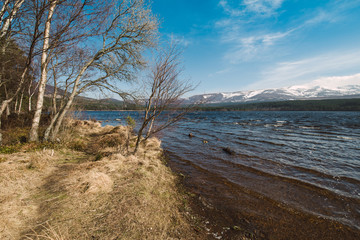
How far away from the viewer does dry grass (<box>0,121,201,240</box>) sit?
123 inches

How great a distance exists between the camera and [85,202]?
4.05m

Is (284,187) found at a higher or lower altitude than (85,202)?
lower

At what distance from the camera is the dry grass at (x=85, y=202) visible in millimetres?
3125

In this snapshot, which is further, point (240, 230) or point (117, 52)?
point (117, 52)

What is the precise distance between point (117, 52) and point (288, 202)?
11.6 meters

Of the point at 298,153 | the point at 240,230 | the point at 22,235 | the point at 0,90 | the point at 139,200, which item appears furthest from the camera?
the point at 0,90

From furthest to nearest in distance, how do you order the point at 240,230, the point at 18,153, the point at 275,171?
the point at 275,171 < the point at 18,153 < the point at 240,230

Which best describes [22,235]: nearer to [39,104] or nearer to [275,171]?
[39,104]

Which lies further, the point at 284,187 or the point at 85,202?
the point at 284,187

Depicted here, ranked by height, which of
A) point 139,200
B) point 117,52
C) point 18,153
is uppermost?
point 117,52

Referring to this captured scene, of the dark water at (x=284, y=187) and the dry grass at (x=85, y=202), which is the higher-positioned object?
the dry grass at (x=85, y=202)

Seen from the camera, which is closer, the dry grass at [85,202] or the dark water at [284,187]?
the dry grass at [85,202]

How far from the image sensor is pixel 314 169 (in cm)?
819

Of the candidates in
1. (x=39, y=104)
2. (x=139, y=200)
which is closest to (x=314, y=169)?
(x=139, y=200)
